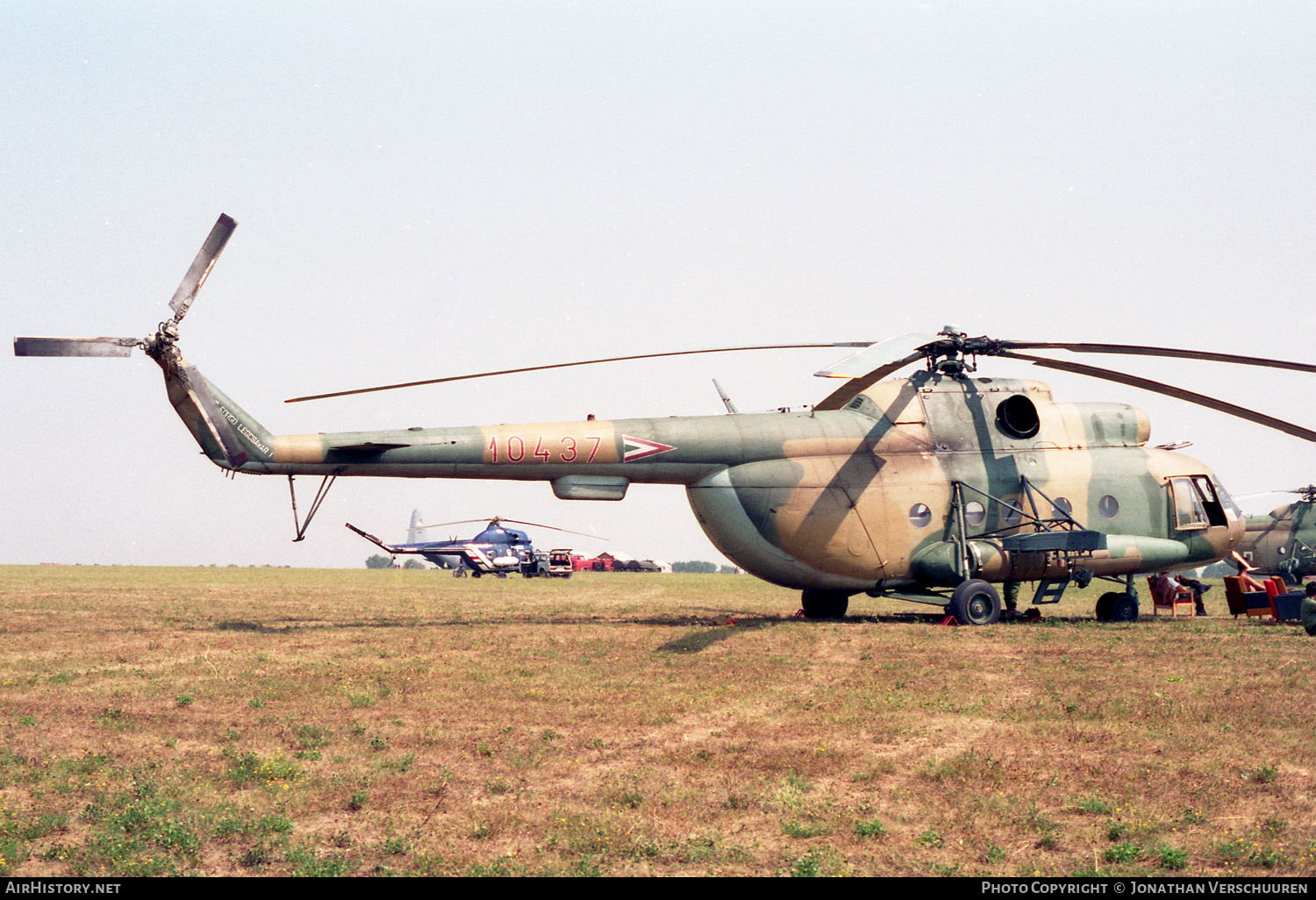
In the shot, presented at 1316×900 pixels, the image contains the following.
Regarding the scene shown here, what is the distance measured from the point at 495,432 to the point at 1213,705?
12517 millimetres

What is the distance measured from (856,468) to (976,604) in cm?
360

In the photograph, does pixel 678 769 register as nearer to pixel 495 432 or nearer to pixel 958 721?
pixel 958 721

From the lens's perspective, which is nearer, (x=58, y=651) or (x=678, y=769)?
(x=678, y=769)

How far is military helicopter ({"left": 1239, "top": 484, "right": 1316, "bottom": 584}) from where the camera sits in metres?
39.4

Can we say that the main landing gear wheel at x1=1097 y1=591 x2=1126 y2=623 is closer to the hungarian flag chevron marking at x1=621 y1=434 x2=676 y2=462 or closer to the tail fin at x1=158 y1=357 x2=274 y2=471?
the hungarian flag chevron marking at x1=621 y1=434 x2=676 y2=462

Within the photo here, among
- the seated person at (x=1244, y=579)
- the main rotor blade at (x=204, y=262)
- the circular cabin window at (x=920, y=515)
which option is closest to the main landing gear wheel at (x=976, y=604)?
the circular cabin window at (x=920, y=515)

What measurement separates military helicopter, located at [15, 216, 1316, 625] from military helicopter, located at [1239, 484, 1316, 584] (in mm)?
20393

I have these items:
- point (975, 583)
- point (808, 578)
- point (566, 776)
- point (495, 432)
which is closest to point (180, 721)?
point (566, 776)

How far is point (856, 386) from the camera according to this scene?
21.7 metres

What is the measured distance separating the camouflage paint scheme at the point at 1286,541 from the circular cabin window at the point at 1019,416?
23.6m

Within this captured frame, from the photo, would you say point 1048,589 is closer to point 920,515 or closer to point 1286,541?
point 920,515

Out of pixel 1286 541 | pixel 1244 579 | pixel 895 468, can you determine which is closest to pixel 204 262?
pixel 895 468

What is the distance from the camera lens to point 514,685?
44.4 feet

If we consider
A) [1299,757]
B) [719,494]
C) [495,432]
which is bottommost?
[1299,757]
